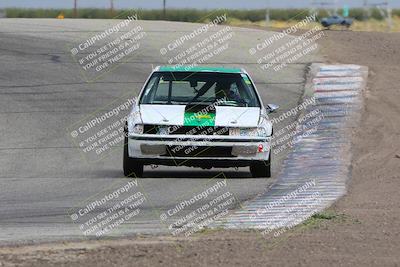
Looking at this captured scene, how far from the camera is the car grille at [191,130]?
13.5 m

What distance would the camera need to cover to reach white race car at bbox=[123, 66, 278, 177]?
44.3 feet

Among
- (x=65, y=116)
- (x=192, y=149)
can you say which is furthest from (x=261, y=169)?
(x=65, y=116)

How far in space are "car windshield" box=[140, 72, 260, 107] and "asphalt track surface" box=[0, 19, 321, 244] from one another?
979 mm

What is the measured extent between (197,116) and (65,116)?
7.82 m

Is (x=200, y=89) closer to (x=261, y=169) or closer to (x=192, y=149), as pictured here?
(x=192, y=149)

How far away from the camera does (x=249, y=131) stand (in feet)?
45.0

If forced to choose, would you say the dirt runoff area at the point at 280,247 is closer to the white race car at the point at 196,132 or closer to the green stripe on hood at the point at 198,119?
the white race car at the point at 196,132

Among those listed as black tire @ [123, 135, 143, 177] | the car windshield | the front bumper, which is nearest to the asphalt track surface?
black tire @ [123, 135, 143, 177]

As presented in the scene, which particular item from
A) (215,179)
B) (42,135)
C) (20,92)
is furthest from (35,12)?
(215,179)

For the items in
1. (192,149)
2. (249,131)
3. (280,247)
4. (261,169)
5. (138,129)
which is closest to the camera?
(280,247)

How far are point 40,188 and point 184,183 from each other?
1715 mm

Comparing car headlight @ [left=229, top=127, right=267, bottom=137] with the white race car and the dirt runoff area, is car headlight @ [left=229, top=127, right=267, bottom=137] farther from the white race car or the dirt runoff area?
the dirt runoff area

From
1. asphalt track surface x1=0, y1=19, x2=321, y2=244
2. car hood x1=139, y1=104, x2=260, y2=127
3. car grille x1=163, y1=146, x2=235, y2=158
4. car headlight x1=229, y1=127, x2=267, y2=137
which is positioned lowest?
asphalt track surface x1=0, y1=19, x2=321, y2=244

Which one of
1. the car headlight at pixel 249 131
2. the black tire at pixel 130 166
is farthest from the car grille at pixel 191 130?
the black tire at pixel 130 166
